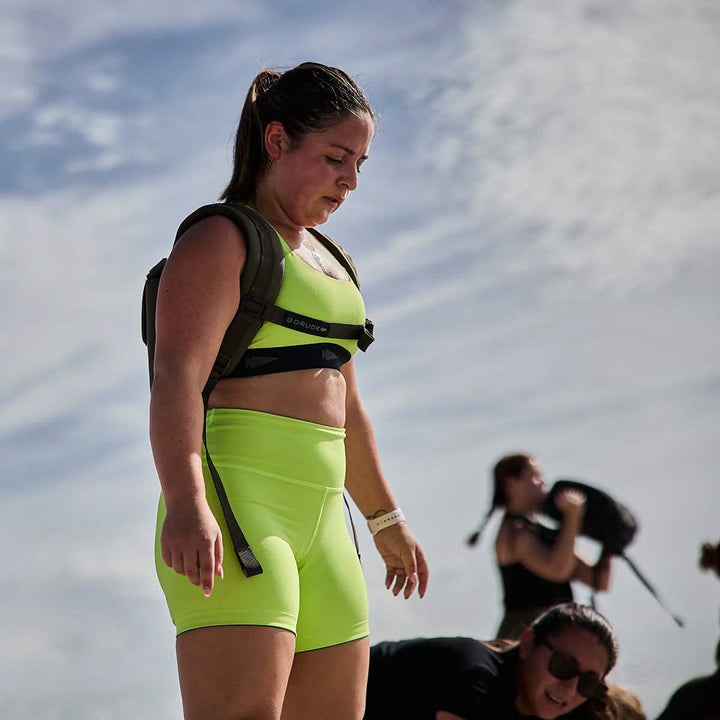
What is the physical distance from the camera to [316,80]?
3.12 meters

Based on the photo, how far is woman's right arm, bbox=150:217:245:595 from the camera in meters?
2.55

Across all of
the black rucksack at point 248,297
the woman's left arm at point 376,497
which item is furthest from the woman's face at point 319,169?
the woman's left arm at point 376,497

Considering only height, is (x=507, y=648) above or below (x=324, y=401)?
below

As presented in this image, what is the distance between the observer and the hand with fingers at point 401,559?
11.2 ft

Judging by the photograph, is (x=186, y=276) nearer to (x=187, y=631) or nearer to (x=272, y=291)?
(x=272, y=291)

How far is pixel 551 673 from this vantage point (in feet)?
16.5

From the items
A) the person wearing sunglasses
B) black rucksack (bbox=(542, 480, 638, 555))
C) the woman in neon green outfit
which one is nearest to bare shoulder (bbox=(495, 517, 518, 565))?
black rucksack (bbox=(542, 480, 638, 555))

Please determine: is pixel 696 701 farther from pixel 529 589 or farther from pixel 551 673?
pixel 529 589

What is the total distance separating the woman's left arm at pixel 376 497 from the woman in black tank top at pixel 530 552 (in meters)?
2.82

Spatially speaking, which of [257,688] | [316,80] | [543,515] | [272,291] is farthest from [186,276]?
[543,515]

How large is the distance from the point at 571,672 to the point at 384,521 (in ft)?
6.65

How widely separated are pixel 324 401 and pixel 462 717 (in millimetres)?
2260

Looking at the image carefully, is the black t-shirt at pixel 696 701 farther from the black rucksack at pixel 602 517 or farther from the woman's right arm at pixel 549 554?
the black rucksack at pixel 602 517

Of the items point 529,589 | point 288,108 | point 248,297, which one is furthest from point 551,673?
point 288,108
